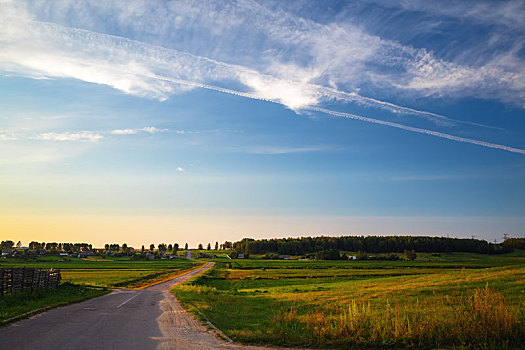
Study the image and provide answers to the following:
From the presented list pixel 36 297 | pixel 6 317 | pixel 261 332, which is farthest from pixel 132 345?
pixel 36 297

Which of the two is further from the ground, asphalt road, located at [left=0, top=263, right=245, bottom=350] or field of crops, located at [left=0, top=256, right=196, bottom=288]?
asphalt road, located at [left=0, top=263, right=245, bottom=350]

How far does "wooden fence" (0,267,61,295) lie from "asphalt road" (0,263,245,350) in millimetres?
6734

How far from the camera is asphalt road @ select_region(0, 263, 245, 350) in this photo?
41.3ft

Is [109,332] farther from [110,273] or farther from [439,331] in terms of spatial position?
[110,273]

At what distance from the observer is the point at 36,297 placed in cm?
2584

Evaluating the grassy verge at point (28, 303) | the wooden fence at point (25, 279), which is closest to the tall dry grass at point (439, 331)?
the grassy verge at point (28, 303)

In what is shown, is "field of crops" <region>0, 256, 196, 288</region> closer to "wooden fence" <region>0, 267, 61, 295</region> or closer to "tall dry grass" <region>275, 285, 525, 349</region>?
"wooden fence" <region>0, 267, 61, 295</region>

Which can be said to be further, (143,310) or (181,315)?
(143,310)

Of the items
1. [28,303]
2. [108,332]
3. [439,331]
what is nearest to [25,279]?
[28,303]

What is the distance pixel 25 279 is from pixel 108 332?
17.9 metres

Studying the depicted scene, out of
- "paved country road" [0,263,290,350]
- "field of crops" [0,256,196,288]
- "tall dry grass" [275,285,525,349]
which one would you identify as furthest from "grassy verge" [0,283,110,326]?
"field of crops" [0,256,196,288]

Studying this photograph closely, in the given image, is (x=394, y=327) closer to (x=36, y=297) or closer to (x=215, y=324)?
(x=215, y=324)

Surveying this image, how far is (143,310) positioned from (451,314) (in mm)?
16375

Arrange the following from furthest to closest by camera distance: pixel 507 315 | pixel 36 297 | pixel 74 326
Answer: pixel 36 297
pixel 74 326
pixel 507 315
